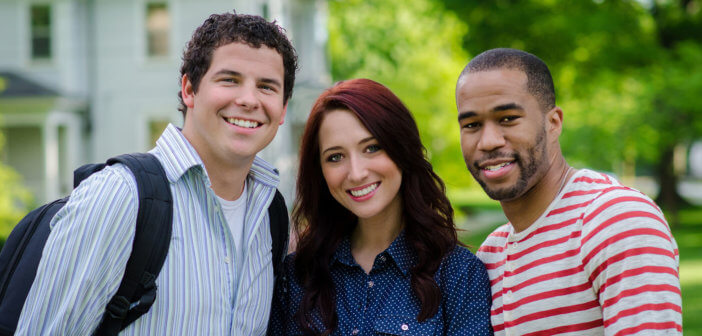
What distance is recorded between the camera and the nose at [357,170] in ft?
10.6

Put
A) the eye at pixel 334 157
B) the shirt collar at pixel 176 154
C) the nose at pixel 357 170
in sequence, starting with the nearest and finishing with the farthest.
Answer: the shirt collar at pixel 176 154 < the nose at pixel 357 170 < the eye at pixel 334 157

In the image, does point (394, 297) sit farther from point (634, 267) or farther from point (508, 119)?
point (634, 267)

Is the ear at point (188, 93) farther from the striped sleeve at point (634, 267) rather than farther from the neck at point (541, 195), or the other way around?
the striped sleeve at point (634, 267)

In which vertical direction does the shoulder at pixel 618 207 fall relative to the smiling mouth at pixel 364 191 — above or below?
below

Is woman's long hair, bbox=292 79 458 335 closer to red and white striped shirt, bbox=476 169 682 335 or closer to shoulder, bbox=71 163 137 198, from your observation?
red and white striped shirt, bbox=476 169 682 335

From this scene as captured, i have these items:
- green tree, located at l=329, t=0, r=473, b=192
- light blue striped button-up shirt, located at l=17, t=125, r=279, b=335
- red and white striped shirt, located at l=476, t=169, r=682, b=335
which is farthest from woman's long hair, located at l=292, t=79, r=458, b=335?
green tree, located at l=329, t=0, r=473, b=192

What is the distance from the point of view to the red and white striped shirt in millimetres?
2354

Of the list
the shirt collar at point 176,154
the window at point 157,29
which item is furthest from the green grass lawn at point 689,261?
the window at point 157,29

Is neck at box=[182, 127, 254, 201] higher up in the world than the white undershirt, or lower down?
higher up

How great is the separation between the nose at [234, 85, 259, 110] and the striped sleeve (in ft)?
4.82

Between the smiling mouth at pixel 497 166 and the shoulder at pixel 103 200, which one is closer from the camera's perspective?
the shoulder at pixel 103 200

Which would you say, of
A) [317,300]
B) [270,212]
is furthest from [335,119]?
[317,300]

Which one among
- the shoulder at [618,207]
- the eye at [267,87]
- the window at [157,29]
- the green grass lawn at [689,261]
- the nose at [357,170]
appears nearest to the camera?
the shoulder at [618,207]

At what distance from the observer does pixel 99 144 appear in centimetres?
1925
